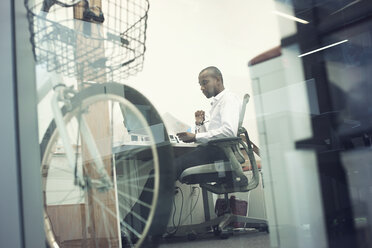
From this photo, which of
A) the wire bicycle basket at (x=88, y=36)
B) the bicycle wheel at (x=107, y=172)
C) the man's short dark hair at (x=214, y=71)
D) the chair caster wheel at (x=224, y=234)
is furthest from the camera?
the man's short dark hair at (x=214, y=71)

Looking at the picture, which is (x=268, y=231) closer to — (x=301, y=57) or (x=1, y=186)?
(x=301, y=57)

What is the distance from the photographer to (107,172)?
1.01 meters

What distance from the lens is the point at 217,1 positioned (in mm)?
1349

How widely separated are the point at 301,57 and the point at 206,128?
1.47 feet

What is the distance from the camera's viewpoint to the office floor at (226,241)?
112cm

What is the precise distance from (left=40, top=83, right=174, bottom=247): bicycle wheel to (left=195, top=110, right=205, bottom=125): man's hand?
22 cm

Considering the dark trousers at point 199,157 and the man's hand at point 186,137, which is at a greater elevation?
the man's hand at point 186,137

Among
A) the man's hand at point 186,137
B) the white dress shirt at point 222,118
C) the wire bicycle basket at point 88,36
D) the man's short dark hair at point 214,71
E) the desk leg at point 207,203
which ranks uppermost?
the wire bicycle basket at point 88,36

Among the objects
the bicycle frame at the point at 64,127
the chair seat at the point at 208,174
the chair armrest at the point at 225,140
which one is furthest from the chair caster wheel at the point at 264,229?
the bicycle frame at the point at 64,127

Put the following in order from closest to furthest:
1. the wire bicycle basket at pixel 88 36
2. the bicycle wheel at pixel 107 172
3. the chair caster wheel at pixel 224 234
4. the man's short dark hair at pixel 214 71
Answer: the bicycle wheel at pixel 107 172 → the wire bicycle basket at pixel 88 36 → the chair caster wheel at pixel 224 234 → the man's short dark hair at pixel 214 71

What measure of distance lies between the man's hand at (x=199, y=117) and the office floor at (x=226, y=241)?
432 millimetres

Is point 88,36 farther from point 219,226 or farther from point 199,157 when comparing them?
point 219,226

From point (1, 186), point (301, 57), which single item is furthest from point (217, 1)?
point (1, 186)

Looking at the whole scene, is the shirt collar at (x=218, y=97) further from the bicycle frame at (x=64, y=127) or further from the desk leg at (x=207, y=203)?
the bicycle frame at (x=64, y=127)
